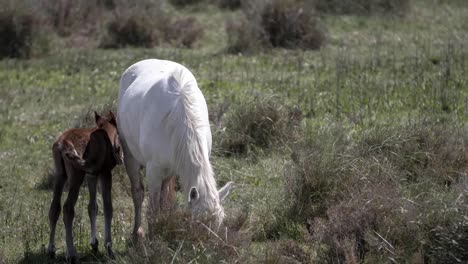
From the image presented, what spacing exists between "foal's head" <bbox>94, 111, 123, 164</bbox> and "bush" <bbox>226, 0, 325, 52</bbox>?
8654mm

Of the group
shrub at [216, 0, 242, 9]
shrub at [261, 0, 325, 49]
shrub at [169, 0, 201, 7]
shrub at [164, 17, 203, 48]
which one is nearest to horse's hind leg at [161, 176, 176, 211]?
shrub at [261, 0, 325, 49]

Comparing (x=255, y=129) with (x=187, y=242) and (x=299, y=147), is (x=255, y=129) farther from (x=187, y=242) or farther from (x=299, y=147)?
(x=187, y=242)

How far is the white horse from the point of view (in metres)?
6.13

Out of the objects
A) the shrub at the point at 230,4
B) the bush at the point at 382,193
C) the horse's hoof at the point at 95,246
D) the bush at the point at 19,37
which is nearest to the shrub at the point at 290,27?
the shrub at the point at 230,4

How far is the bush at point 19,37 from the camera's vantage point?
53.9ft

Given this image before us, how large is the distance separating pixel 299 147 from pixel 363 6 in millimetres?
12272

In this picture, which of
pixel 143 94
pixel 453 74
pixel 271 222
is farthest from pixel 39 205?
pixel 453 74

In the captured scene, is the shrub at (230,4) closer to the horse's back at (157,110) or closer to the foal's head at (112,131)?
the horse's back at (157,110)

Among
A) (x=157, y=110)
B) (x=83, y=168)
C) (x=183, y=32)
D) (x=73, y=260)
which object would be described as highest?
(x=157, y=110)

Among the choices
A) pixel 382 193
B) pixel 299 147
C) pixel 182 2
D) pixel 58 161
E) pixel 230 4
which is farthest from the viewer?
pixel 182 2

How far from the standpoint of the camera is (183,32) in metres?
17.4

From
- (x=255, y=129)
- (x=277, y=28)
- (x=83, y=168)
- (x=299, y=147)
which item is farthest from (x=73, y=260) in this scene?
(x=277, y=28)

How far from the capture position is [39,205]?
8.29 m

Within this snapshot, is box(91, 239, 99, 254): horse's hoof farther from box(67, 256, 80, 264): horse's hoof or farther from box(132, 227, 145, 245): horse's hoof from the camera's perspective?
box(132, 227, 145, 245): horse's hoof
